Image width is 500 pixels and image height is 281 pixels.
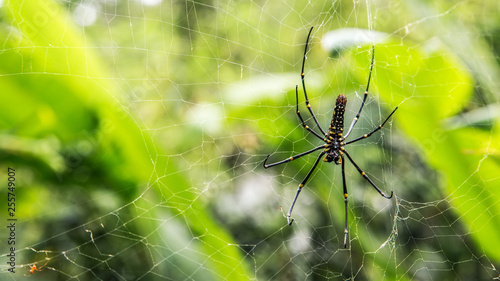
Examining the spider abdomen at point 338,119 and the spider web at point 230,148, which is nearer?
the spider web at point 230,148

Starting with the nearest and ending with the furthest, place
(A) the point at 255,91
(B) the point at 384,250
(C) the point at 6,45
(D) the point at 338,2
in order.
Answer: (C) the point at 6,45
(A) the point at 255,91
(B) the point at 384,250
(D) the point at 338,2

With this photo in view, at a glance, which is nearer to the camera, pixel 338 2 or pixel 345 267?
pixel 345 267

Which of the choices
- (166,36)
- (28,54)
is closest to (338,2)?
(166,36)

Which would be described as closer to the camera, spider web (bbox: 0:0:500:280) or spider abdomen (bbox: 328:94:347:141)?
spider web (bbox: 0:0:500:280)

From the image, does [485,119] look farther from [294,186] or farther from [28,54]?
[28,54]

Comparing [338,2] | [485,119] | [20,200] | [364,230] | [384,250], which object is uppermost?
[338,2]

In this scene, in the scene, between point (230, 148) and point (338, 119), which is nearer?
point (338, 119)

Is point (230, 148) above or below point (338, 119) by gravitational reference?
above

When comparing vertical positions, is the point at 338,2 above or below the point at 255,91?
above
